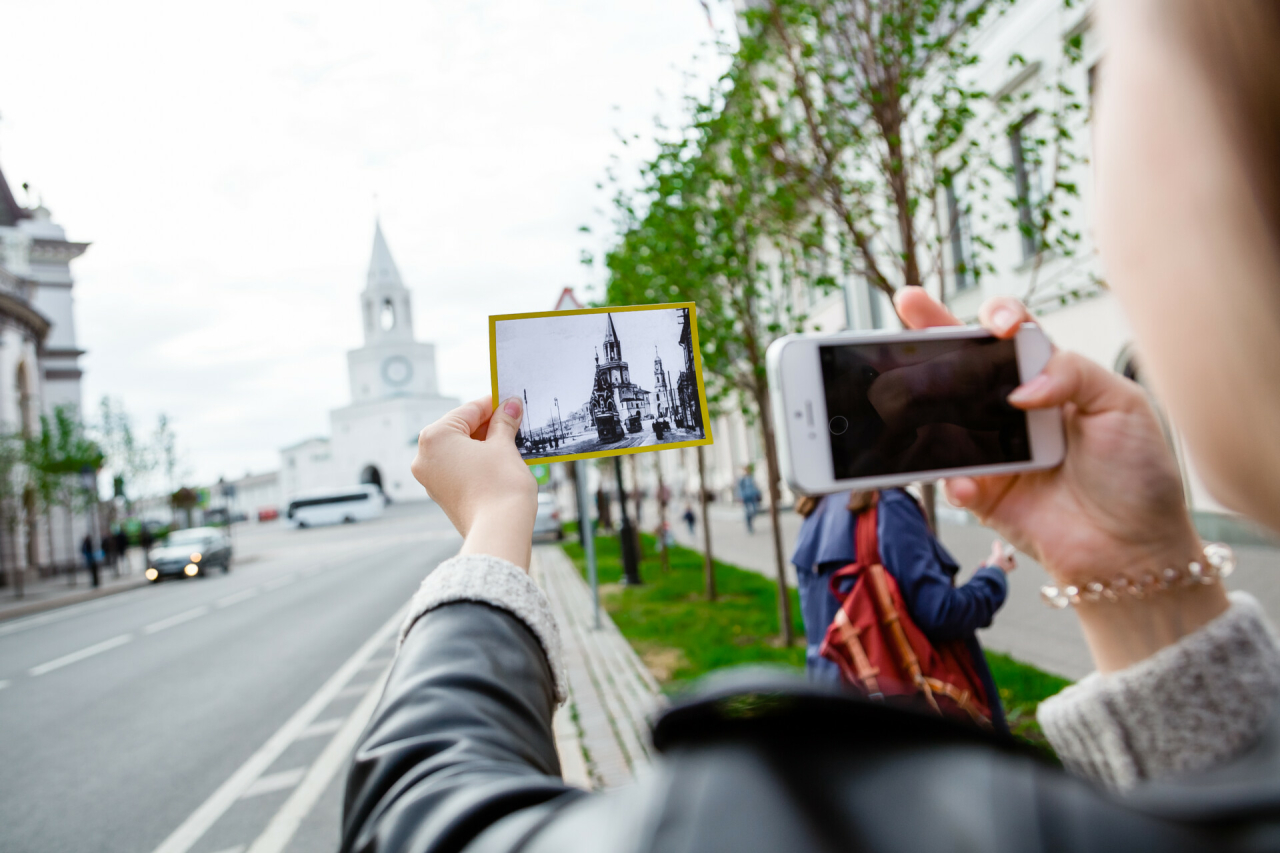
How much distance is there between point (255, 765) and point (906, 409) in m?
6.50

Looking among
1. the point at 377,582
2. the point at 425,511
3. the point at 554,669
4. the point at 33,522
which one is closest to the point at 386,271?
the point at 425,511

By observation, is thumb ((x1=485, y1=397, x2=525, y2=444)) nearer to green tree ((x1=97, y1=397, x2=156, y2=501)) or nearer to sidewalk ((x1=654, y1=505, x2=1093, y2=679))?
sidewalk ((x1=654, y1=505, x2=1093, y2=679))

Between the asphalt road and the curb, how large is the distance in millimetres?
4977

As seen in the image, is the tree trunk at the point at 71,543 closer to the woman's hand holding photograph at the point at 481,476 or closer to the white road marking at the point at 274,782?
the white road marking at the point at 274,782

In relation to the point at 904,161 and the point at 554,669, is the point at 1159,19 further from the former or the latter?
the point at 904,161

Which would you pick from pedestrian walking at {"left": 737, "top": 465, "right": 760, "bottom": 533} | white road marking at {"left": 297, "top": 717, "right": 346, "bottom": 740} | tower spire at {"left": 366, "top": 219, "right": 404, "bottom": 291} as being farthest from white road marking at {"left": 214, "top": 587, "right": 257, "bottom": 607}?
tower spire at {"left": 366, "top": 219, "right": 404, "bottom": 291}

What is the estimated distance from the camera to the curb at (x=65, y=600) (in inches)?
845

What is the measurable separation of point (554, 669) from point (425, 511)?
64788 millimetres

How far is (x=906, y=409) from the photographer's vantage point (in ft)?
4.50

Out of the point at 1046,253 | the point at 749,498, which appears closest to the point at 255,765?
the point at 1046,253

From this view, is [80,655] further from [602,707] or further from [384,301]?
[384,301]

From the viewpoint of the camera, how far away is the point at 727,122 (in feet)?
24.6

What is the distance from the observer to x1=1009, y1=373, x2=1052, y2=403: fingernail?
4.25ft

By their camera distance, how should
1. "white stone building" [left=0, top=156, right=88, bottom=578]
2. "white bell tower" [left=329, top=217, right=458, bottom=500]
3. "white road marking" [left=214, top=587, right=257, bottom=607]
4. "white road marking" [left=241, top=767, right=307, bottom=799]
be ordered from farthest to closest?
"white bell tower" [left=329, top=217, right=458, bottom=500] < "white stone building" [left=0, top=156, right=88, bottom=578] < "white road marking" [left=214, top=587, right=257, bottom=607] < "white road marking" [left=241, top=767, right=307, bottom=799]
